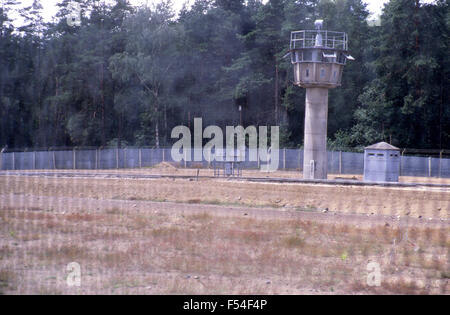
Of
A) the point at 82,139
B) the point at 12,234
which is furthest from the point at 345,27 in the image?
the point at 12,234

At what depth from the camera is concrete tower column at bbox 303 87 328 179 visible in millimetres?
38000

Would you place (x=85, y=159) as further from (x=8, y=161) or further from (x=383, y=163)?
(x=383, y=163)

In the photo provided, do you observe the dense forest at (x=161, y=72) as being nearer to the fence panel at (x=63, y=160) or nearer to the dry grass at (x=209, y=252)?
the fence panel at (x=63, y=160)

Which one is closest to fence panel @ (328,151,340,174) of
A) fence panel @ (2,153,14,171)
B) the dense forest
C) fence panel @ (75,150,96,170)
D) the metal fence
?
the metal fence

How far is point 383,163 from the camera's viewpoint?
3525 cm

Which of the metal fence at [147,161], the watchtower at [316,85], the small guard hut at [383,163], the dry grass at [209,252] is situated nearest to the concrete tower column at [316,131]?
the watchtower at [316,85]

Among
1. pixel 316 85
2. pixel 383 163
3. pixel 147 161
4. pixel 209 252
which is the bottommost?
pixel 209 252

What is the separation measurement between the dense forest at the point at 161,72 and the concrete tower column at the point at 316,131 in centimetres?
1797

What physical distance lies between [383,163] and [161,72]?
1391 inches

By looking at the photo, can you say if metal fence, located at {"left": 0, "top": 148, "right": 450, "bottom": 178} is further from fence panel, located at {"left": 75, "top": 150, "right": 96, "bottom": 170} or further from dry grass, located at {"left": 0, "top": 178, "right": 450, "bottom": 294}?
dry grass, located at {"left": 0, "top": 178, "right": 450, "bottom": 294}

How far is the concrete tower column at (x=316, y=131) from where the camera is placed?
125 ft

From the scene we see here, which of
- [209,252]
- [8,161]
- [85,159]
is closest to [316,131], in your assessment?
[209,252]

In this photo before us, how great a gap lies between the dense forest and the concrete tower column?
58.9 ft

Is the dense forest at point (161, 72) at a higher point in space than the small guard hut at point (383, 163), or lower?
higher
